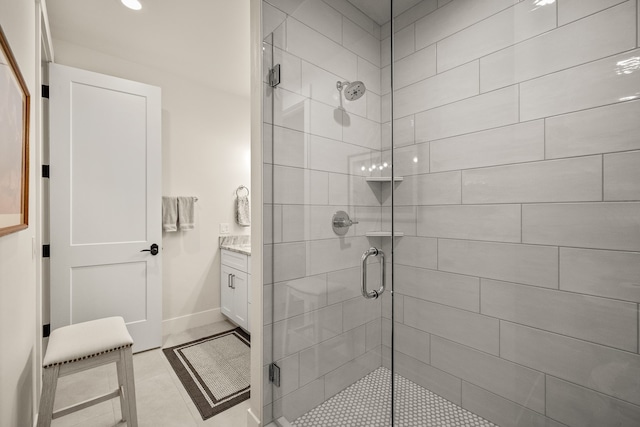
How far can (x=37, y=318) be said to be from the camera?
5.22ft

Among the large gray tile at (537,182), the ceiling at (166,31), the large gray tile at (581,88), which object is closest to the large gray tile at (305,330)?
the large gray tile at (537,182)

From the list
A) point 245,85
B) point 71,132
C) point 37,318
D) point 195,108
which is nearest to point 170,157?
point 195,108

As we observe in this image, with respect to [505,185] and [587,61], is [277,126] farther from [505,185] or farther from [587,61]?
[587,61]

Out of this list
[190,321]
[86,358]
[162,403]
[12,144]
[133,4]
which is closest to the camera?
[12,144]

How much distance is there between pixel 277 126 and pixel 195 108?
6.25 feet

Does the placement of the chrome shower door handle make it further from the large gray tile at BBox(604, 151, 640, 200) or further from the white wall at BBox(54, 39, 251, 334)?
the white wall at BBox(54, 39, 251, 334)

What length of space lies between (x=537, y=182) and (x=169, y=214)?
2799 mm

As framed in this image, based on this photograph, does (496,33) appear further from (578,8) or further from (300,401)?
(300,401)

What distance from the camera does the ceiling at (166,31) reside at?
1948 millimetres

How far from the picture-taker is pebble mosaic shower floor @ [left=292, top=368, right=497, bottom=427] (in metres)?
1.31

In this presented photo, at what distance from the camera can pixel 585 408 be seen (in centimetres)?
116

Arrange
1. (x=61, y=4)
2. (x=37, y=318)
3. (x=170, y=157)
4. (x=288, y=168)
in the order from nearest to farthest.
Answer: (x=288, y=168)
(x=37, y=318)
(x=61, y=4)
(x=170, y=157)

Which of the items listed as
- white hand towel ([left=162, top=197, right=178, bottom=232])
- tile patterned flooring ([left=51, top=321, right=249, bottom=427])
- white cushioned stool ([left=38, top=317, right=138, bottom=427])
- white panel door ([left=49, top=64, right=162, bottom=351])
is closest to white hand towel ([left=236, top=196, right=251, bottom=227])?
white hand towel ([left=162, top=197, right=178, bottom=232])

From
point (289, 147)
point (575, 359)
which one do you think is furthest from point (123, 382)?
point (575, 359)
